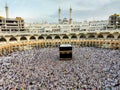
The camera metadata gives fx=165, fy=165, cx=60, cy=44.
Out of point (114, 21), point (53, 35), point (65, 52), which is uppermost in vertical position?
point (114, 21)

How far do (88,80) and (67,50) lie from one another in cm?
1794

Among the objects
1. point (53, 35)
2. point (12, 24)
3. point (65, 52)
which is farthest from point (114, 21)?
point (65, 52)

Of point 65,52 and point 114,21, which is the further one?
point 114,21

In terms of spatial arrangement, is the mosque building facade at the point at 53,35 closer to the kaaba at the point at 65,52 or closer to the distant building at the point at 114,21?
the distant building at the point at 114,21

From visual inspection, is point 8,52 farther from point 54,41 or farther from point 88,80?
point 88,80

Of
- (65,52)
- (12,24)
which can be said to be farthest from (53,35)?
(65,52)

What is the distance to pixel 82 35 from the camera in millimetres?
72188

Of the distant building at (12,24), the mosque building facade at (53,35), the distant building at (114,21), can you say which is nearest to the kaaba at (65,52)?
the mosque building facade at (53,35)

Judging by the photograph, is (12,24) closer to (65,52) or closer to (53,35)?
(53,35)

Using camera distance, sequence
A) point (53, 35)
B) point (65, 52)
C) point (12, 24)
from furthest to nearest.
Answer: point (12, 24) < point (53, 35) < point (65, 52)

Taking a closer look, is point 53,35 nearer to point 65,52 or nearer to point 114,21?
point 65,52

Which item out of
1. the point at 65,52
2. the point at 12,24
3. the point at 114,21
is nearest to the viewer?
the point at 65,52

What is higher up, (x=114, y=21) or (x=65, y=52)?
(x=114, y=21)

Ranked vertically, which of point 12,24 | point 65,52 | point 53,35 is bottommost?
point 65,52
